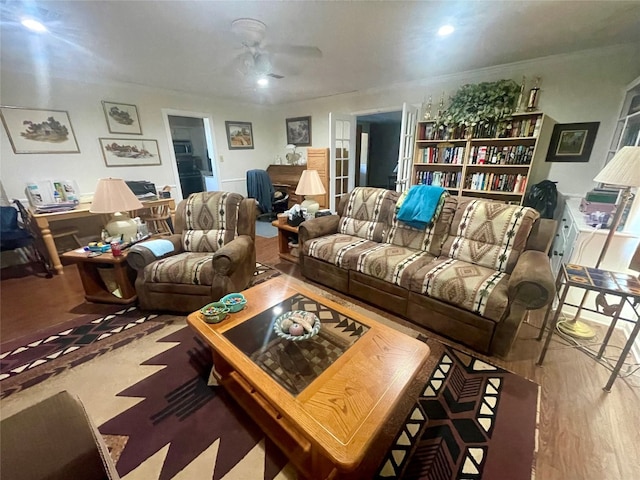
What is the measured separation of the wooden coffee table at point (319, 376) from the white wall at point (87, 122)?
3562 millimetres

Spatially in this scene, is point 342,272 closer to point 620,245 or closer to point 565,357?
point 565,357

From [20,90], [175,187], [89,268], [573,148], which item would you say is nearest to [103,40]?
[20,90]

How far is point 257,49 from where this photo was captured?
2.39 metres

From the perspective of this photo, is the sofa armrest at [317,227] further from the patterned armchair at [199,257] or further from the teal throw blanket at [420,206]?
the teal throw blanket at [420,206]

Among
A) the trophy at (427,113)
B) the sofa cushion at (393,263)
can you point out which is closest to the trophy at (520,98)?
the trophy at (427,113)

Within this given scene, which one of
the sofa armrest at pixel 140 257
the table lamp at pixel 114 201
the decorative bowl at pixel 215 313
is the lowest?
the decorative bowl at pixel 215 313

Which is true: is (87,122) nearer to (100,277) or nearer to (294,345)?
(100,277)

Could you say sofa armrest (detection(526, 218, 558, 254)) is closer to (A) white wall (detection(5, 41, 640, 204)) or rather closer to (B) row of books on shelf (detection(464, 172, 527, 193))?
(B) row of books on shelf (detection(464, 172, 527, 193))

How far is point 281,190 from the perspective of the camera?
5516 millimetres

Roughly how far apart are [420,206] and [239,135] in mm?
4323

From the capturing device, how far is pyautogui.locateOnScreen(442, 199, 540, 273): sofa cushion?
1.94m

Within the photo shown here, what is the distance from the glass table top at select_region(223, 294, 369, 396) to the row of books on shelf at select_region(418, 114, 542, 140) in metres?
2.97

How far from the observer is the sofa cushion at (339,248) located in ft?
7.63

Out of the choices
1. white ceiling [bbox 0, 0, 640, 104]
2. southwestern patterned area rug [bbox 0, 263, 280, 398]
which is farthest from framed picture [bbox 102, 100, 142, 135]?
southwestern patterned area rug [bbox 0, 263, 280, 398]
